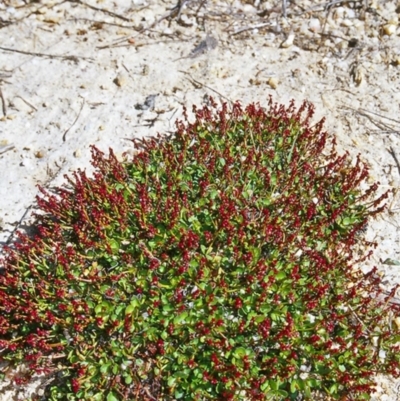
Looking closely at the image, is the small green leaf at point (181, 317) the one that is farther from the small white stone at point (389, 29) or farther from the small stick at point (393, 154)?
the small white stone at point (389, 29)

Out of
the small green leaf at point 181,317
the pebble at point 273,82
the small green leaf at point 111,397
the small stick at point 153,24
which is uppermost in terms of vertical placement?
the small stick at point 153,24

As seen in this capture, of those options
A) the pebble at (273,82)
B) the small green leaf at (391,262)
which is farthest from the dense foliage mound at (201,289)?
the pebble at (273,82)

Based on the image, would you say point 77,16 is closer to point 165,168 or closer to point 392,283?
point 165,168

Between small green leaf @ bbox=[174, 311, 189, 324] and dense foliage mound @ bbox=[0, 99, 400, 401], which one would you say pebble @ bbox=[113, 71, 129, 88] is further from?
small green leaf @ bbox=[174, 311, 189, 324]

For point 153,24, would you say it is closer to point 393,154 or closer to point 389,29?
point 389,29

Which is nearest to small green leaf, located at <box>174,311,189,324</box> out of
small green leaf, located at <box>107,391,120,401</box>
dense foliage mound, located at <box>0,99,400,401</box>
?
dense foliage mound, located at <box>0,99,400,401</box>

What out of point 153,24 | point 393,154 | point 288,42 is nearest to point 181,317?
point 393,154

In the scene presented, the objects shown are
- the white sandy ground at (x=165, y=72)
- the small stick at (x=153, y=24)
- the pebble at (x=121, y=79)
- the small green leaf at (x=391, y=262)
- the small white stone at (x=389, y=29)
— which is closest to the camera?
the small green leaf at (x=391, y=262)
